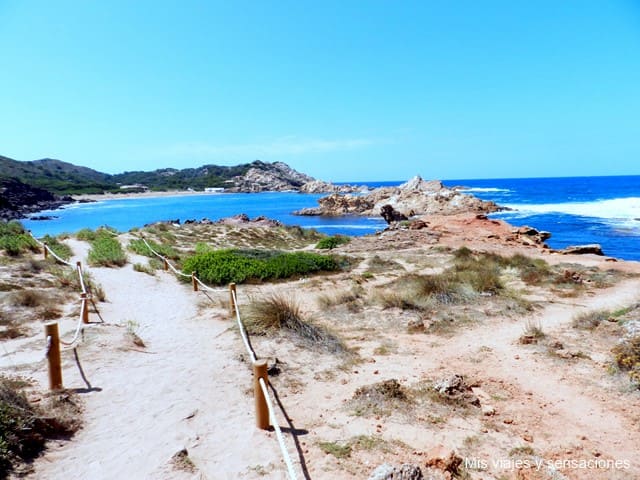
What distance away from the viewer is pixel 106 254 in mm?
16641

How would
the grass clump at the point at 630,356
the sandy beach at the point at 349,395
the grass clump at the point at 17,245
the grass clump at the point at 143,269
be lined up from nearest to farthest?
the sandy beach at the point at 349,395 < the grass clump at the point at 630,356 < the grass clump at the point at 143,269 < the grass clump at the point at 17,245

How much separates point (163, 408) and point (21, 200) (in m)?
76.8

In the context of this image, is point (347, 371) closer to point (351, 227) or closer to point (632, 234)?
point (632, 234)

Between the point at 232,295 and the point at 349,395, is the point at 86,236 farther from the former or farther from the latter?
the point at 349,395

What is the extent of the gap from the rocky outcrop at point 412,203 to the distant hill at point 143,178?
7445 centimetres

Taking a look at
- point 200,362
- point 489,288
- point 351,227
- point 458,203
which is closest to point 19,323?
point 200,362

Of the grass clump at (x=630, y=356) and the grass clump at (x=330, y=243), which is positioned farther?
the grass clump at (x=330, y=243)

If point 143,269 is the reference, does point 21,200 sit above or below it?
above

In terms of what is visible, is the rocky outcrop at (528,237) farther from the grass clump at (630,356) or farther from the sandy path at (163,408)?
the sandy path at (163,408)

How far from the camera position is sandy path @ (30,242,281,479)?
406 centimetres

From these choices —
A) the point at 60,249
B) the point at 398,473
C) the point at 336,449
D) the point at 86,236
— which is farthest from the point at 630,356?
the point at 86,236

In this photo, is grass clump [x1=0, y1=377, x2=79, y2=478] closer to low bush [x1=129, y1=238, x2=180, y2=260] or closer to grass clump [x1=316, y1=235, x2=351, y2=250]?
low bush [x1=129, y1=238, x2=180, y2=260]

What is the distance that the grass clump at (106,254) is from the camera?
15752 millimetres

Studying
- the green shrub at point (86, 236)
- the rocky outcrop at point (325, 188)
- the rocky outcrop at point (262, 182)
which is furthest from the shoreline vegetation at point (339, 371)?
the rocky outcrop at point (262, 182)
